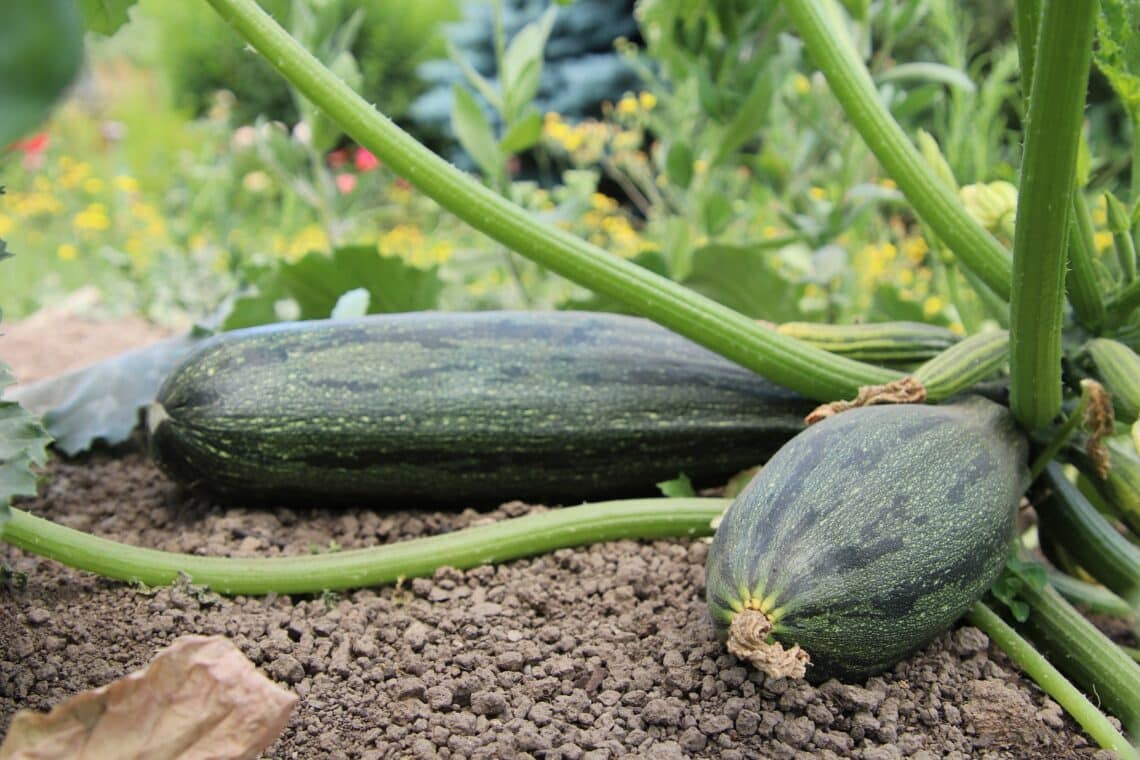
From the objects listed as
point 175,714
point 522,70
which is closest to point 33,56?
point 175,714

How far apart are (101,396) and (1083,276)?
1917 millimetres

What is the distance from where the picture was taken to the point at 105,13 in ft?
5.66

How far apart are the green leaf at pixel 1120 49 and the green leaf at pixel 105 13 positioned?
4.53 feet

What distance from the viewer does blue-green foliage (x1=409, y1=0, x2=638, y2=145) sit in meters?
8.26

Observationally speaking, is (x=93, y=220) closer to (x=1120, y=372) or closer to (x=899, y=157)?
(x=899, y=157)

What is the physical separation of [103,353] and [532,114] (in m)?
1.65

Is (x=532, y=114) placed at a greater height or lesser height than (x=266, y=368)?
greater

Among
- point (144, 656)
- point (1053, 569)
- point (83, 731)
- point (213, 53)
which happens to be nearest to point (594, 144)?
point (1053, 569)

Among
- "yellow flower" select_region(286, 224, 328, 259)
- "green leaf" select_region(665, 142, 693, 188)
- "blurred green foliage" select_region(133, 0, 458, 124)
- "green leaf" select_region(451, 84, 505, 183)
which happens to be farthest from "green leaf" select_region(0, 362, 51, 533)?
"blurred green foliage" select_region(133, 0, 458, 124)

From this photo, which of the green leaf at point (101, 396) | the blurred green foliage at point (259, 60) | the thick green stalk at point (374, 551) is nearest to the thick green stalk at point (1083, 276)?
the thick green stalk at point (374, 551)

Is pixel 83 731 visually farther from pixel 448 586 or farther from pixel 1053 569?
pixel 1053 569

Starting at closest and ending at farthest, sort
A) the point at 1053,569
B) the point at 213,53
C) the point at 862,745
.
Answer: the point at 862,745, the point at 1053,569, the point at 213,53

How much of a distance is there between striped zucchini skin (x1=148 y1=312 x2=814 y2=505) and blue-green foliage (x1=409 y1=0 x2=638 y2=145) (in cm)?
640

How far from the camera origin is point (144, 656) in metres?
1.54
